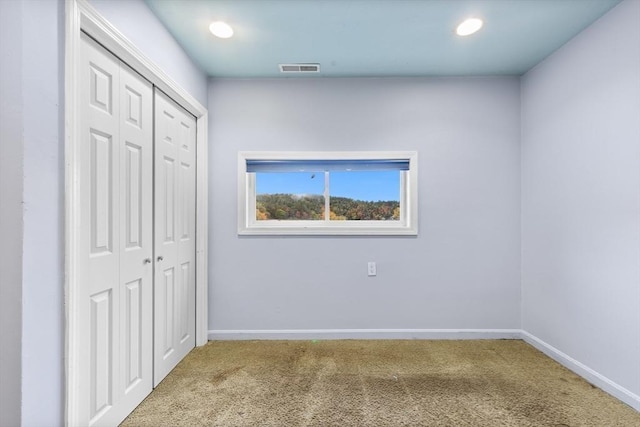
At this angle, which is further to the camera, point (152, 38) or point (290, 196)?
point (290, 196)

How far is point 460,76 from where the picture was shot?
2.55m

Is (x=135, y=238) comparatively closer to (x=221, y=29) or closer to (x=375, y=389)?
(x=221, y=29)

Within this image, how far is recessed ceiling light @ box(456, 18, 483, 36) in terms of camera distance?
1839 millimetres

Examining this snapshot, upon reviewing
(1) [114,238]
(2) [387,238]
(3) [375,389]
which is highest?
(1) [114,238]

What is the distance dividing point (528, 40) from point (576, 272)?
1.73 m

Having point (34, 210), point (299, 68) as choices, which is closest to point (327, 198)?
point (299, 68)

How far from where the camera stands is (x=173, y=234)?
6.72 feet

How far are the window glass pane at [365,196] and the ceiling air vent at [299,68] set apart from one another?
3.07ft

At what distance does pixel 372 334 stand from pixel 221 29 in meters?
2.71

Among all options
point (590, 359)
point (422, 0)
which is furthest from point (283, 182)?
point (590, 359)

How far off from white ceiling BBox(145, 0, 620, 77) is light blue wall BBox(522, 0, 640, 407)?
243mm

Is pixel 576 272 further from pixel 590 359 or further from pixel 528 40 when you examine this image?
pixel 528 40

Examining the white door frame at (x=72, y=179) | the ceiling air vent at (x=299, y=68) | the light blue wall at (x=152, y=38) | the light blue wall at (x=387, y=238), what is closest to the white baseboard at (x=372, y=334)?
the light blue wall at (x=387, y=238)

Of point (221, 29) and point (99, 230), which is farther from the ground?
point (221, 29)
